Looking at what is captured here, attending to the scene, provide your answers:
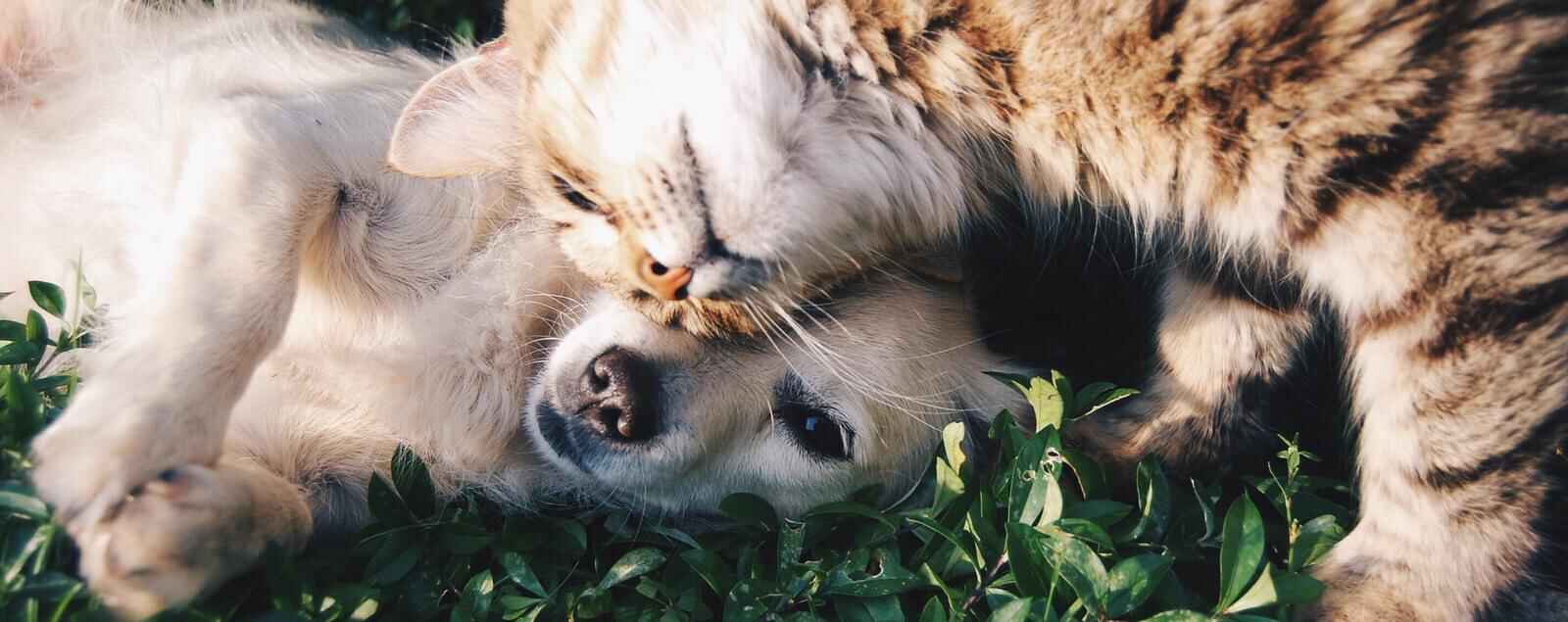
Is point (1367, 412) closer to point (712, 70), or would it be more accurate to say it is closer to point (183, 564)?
point (712, 70)

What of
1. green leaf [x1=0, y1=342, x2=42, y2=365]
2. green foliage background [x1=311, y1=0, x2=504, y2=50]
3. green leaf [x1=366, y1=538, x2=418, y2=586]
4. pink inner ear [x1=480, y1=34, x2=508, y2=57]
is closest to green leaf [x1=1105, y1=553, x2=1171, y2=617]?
green leaf [x1=366, y1=538, x2=418, y2=586]

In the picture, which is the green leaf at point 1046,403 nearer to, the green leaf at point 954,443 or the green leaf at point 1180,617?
the green leaf at point 954,443

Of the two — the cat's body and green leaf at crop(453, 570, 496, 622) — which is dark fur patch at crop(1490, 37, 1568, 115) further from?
green leaf at crop(453, 570, 496, 622)

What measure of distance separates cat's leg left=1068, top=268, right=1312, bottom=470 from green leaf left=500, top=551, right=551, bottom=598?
104cm

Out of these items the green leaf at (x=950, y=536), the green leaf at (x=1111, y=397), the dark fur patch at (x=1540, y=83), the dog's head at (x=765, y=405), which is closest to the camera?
the dark fur patch at (x=1540, y=83)

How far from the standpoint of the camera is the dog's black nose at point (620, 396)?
222 centimetres

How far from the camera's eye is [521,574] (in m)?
2.04

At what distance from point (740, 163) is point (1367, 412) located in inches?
44.3

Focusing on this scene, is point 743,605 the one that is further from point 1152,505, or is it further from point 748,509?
point 1152,505

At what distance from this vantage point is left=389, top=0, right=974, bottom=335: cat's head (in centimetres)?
192

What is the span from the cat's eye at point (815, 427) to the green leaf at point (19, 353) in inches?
53.3

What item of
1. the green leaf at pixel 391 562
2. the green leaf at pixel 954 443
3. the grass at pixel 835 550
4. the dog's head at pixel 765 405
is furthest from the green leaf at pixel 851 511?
the green leaf at pixel 391 562

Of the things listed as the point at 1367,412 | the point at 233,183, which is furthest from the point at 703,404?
the point at 1367,412

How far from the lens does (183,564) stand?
1790 mm
